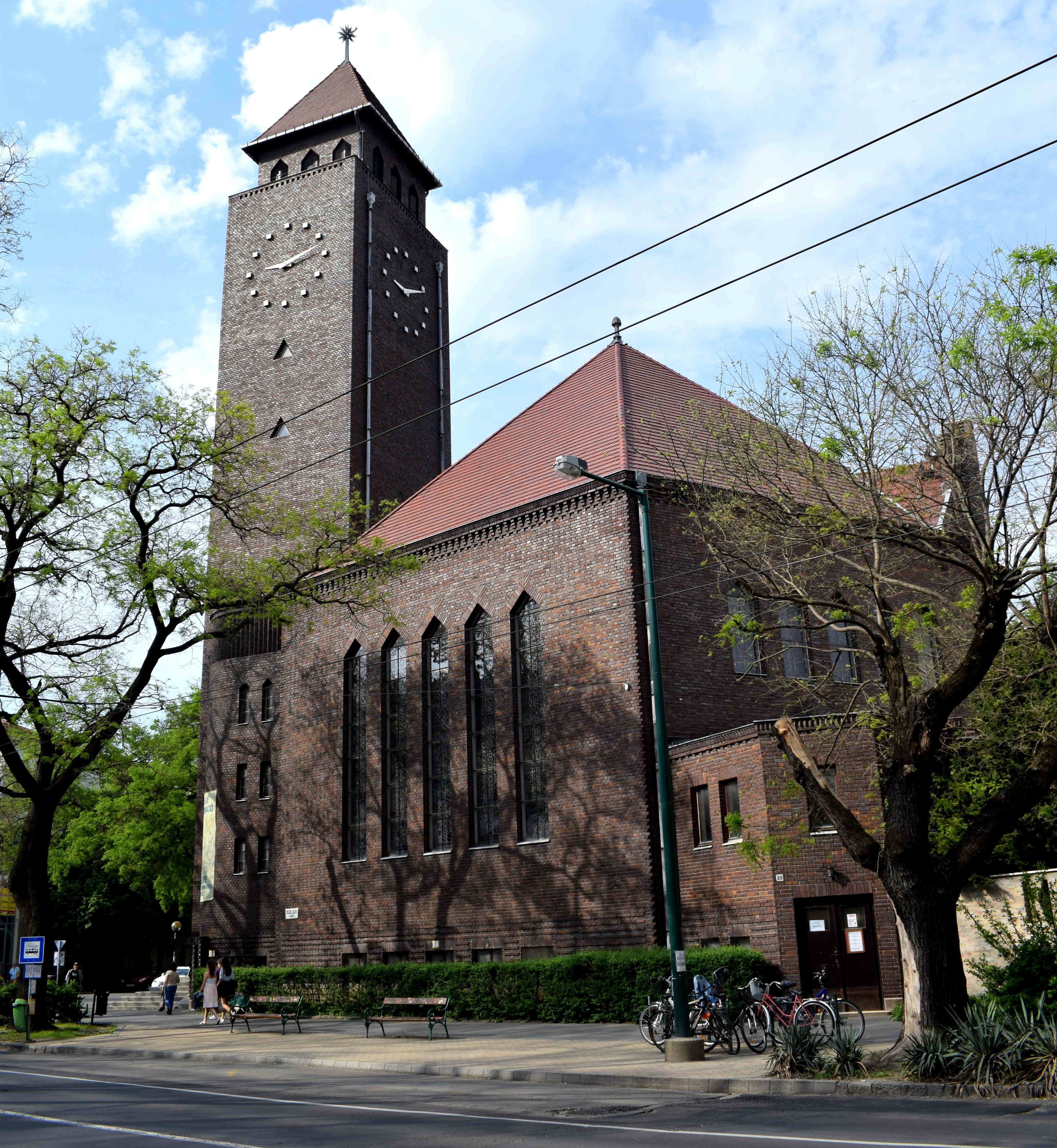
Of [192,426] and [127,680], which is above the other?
[192,426]

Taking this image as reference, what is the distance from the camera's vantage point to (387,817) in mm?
30891

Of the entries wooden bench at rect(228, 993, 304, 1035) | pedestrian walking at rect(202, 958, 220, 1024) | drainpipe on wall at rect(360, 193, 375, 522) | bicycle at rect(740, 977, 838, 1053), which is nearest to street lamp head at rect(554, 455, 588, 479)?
bicycle at rect(740, 977, 838, 1053)

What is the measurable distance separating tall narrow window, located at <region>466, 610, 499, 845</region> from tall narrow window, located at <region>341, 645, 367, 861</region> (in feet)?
13.7

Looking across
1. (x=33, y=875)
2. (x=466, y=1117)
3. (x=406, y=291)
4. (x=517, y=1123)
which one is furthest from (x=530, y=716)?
(x=406, y=291)

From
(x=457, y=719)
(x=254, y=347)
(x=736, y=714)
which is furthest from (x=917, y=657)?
(x=254, y=347)

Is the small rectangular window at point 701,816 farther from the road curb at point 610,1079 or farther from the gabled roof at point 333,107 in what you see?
the gabled roof at point 333,107

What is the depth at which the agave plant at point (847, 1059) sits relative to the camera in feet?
41.0

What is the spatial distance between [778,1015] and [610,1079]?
8.56 ft

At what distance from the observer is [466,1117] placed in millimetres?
10977

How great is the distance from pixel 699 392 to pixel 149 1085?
75.4ft

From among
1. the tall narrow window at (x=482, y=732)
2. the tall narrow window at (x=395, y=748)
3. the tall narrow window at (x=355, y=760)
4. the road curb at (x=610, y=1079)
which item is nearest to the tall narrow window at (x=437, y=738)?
the tall narrow window at (x=395, y=748)

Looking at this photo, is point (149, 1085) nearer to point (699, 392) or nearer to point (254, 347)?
point (699, 392)

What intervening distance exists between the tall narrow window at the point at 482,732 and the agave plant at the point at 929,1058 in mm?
16125

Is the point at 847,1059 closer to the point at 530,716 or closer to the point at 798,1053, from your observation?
the point at 798,1053
